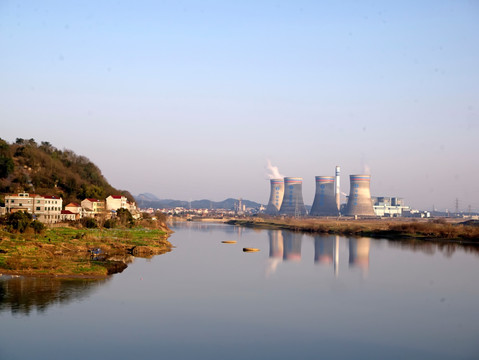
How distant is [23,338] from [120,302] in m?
4.15

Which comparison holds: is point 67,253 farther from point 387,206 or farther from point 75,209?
point 387,206

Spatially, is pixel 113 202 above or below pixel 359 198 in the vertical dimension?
below

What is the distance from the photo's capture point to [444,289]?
20.2 meters

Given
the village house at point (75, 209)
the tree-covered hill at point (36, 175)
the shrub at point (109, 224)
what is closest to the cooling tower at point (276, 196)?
the tree-covered hill at point (36, 175)

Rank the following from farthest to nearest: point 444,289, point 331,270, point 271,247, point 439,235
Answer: point 439,235, point 271,247, point 331,270, point 444,289

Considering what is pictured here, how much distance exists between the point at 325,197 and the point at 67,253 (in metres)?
65.8

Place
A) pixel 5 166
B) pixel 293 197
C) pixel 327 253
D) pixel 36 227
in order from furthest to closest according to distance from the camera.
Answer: pixel 293 197 < pixel 5 166 < pixel 327 253 < pixel 36 227

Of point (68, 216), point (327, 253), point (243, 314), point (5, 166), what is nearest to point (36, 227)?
point (68, 216)

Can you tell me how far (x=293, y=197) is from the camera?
91438mm

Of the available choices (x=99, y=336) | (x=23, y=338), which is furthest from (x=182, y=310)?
(x=23, y=338)

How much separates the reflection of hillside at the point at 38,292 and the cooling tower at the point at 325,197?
2651 inches

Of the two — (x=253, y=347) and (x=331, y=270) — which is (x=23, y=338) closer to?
(x=253, y=347)

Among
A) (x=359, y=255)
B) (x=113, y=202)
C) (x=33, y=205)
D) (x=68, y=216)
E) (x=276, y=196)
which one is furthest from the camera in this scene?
(x=276, y=196)

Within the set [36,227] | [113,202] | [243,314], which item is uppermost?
[113,202]
